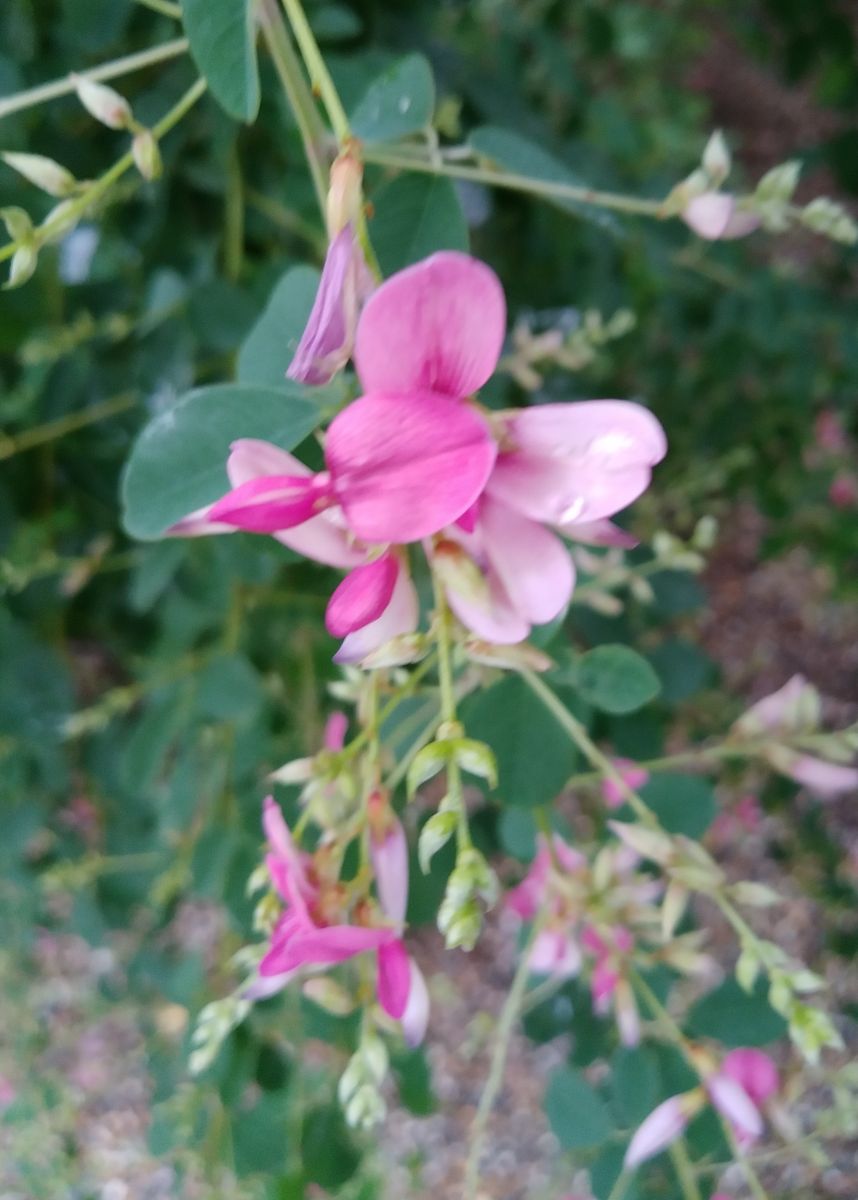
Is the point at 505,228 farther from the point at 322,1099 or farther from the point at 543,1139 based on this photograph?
the point at 543,1139

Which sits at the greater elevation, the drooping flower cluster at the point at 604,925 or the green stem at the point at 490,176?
the green stem at the point at 490,176

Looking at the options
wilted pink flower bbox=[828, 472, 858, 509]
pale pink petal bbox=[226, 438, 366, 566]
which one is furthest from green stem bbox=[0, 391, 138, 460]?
wilted pink flower bbox=[828, 472, 858, 509]

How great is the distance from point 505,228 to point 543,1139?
1.17 meters

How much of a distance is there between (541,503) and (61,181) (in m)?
0.22

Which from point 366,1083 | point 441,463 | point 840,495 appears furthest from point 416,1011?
point 840,495

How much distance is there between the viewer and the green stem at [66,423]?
2.36 feet

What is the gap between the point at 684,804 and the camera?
22.4 inches

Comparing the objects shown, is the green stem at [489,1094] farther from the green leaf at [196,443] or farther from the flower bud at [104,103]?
the flower bud at [104,103]

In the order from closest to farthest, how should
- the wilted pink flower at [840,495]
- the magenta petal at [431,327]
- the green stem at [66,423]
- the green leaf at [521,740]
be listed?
the magenta petal at [431,327], the green leaf at [521,740], the green stem at [66,423], the wilted pink flower at [840,495]

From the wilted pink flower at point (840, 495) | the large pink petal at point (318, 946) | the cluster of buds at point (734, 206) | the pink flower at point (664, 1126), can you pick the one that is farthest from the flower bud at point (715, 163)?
the wilted pink flower at point (840, 495)

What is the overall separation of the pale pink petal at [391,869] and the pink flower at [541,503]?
117 millimetres

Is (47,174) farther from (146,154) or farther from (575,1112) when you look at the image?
(575,1112)

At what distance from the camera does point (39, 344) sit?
2.10 ft

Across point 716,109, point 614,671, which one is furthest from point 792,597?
point 614,671
